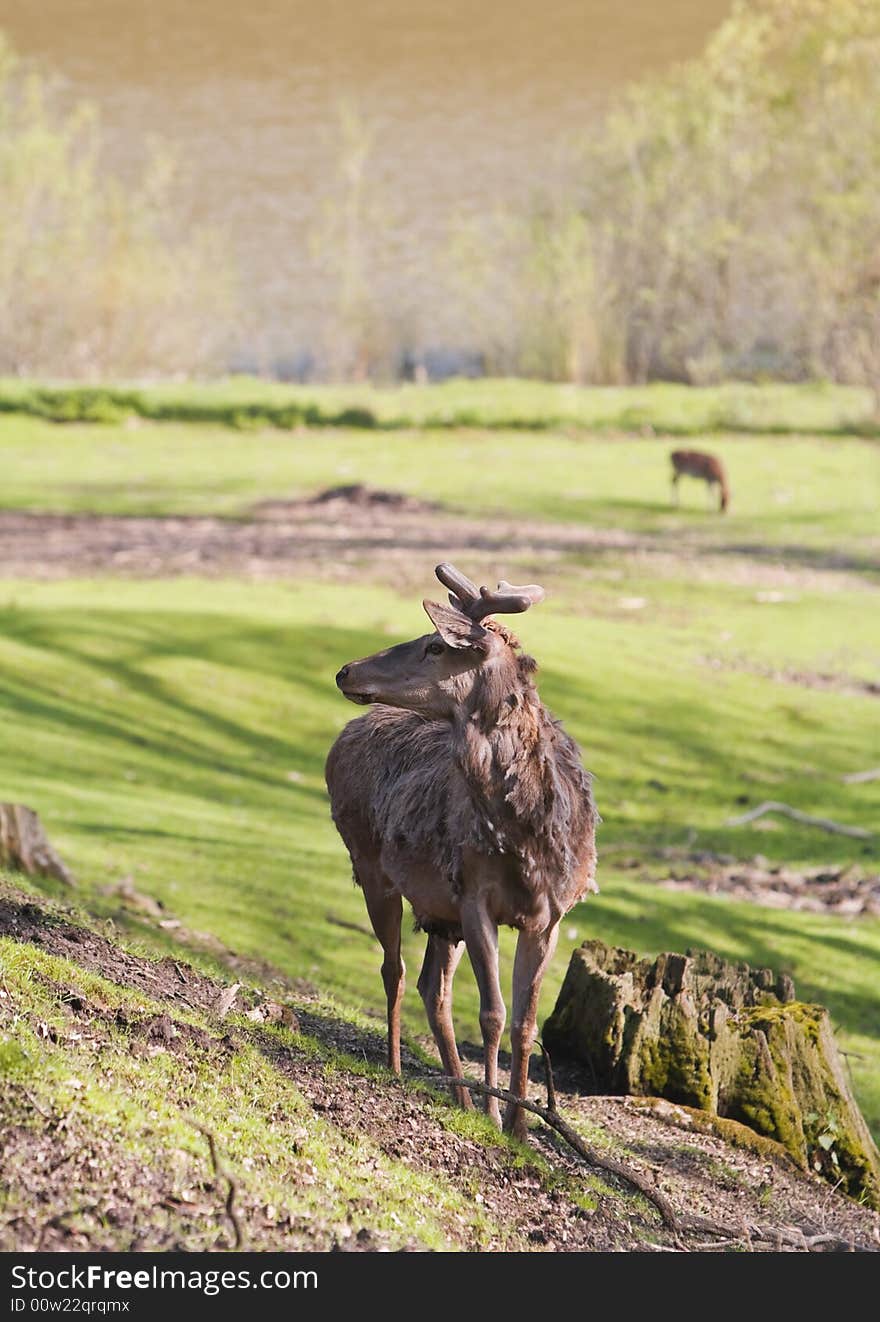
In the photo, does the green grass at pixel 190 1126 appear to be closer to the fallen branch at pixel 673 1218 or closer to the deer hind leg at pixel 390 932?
the fallen branch at pixel 673 1218

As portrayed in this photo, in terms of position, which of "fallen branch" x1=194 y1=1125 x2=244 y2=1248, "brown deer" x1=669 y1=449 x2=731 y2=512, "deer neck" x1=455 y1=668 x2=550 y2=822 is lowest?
"fallen branch" x1=194 y1=1125 x2=244 y2=1248

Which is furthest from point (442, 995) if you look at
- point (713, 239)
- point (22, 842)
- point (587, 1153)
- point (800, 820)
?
point (713, 239)

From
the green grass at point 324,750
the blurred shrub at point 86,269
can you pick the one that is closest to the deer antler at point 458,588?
the green grass at point 324,750

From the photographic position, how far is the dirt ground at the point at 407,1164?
4859mm

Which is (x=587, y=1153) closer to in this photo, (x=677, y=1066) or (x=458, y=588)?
(x=677, y=1066)

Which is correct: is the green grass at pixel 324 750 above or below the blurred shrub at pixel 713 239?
below

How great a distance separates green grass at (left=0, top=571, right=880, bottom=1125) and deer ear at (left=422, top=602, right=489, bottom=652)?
3715 millimetres

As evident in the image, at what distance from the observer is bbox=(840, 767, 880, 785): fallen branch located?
16.5m

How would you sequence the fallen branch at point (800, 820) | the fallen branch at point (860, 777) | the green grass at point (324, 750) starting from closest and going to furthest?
the green grass at point (324, 750) < the fallen branch at point (800, 820) < the fallen branch at point (860, 777)

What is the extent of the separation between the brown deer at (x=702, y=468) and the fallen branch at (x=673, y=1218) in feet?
87.5

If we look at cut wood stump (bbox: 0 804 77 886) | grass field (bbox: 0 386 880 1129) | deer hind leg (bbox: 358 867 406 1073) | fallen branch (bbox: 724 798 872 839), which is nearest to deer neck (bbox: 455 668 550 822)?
deer hind leg (bbox: 358 867 406 1073)

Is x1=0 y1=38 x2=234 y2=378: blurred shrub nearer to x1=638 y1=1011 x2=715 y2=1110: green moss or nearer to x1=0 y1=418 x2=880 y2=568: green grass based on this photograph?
x1=0 y1=418 x2=880 y2=568: green grass

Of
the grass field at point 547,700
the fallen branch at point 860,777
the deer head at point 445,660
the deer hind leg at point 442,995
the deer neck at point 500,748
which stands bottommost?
the fallen branch at point 860,777

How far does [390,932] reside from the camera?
7.21 meters
